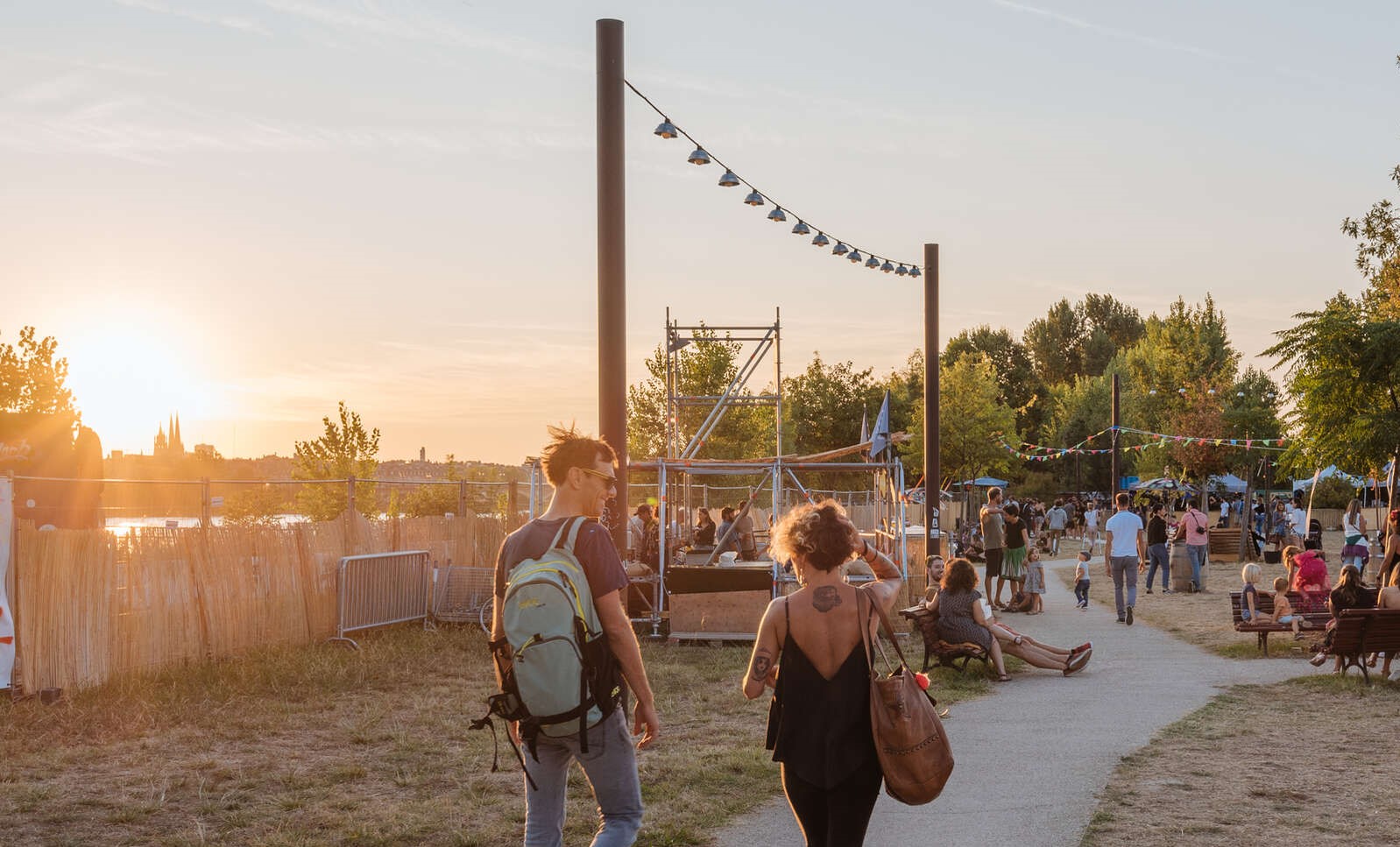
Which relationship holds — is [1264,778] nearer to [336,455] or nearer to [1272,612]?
[1272,612]

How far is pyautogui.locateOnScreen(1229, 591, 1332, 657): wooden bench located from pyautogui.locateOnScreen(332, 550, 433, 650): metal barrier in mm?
9572

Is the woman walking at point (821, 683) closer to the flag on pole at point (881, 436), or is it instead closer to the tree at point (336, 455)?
the flag on pole at point (881, 436)

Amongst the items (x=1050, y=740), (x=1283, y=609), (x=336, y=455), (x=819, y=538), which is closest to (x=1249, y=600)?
(x=1283, y=609)

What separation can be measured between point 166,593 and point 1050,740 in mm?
8158

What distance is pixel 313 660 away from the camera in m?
13.1

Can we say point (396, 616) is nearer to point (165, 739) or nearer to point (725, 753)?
point (165, 739)

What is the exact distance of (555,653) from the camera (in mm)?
4223

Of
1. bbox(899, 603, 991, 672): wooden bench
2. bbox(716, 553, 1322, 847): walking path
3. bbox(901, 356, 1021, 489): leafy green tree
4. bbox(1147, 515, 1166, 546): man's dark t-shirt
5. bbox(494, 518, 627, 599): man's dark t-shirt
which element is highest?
bbox(901, 356, 1021, 489): leafy green tree

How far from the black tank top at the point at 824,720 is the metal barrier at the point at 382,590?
1068 cm

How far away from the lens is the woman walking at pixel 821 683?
174 inches

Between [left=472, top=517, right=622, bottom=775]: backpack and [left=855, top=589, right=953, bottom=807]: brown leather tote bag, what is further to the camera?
[left=855, top=589, right=953, bottom=807]: brown leather tote bag

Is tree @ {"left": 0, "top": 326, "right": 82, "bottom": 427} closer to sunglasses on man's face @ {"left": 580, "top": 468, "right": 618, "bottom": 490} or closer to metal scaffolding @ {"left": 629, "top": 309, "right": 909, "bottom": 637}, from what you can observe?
metal scaffolding @ {"left": 629, "top": 309, "right": 909, "bottom": 637}

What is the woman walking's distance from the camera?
4414 millimetres

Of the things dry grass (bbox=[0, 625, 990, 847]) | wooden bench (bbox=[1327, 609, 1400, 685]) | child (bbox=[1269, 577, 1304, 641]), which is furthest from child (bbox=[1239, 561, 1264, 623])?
dry grass (bbox=[0, 625, 990, 847])
